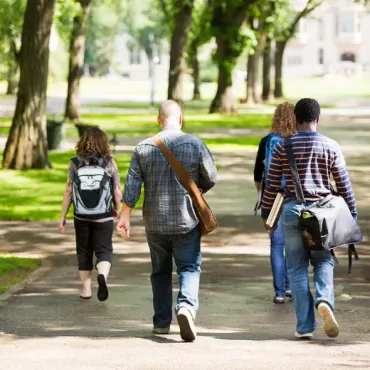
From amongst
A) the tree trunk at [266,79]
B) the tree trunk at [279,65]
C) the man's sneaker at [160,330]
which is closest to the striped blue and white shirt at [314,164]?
the man's sneaker at [160,330]

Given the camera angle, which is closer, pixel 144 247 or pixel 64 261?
pixel 64 261

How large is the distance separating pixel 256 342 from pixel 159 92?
90.7 metres

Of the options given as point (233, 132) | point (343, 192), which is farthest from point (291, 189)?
point (233, 132)

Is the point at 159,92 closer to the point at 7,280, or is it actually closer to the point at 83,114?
the point at 83,114

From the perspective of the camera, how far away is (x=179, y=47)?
1743 inches

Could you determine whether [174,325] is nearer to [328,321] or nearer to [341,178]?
[328,321]

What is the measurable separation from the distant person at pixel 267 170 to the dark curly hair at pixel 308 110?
165cm

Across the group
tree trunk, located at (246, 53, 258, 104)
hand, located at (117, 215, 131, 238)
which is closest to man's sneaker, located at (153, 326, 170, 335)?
hand, located at (117, 215, 131, 238)

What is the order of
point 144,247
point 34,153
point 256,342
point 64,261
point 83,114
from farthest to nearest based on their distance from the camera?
1. point 83,114
2. point 34,153
3. point 144,247
4. point 64,261
5. point 256,342

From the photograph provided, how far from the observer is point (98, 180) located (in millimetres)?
10180

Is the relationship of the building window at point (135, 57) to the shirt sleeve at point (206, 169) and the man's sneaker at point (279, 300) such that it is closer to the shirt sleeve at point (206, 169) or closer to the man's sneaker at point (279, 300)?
the man's sneaker at point (279, 300)

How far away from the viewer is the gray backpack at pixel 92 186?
10.2 meters

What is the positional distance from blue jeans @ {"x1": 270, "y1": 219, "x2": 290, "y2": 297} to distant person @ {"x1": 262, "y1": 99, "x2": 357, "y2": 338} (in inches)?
74.7

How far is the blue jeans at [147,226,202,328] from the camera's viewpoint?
8477 mm
